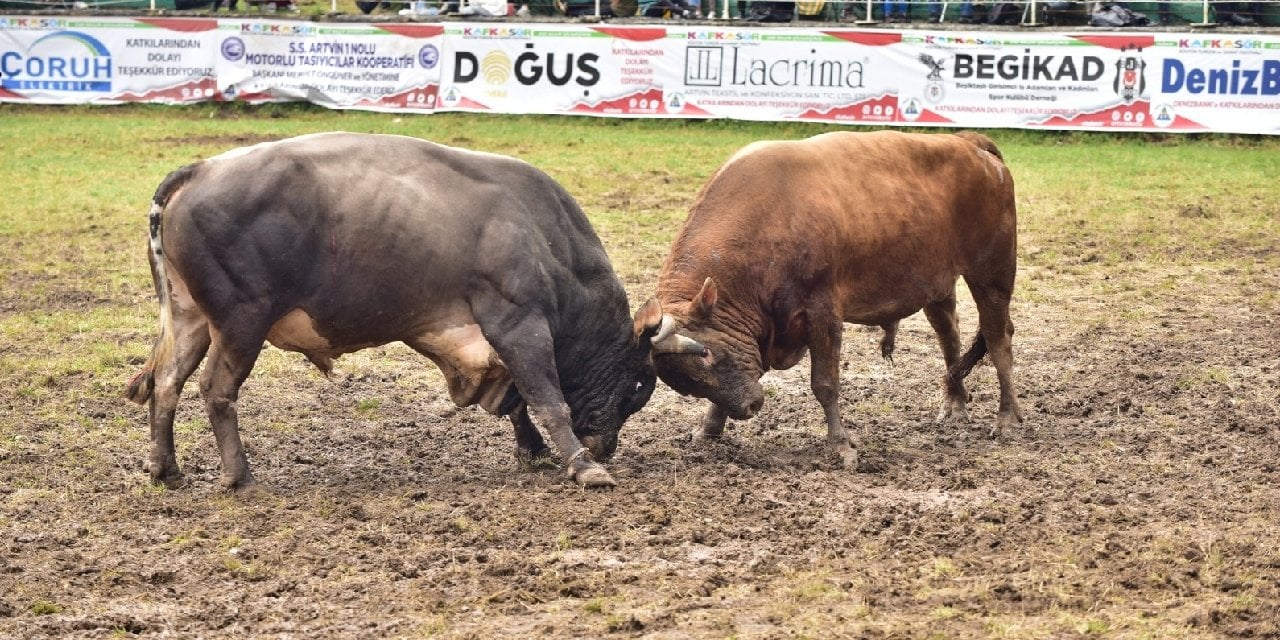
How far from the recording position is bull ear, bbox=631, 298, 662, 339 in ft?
28.2

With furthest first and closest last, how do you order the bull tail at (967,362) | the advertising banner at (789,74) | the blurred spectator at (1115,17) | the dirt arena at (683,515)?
the blurred spectator at (1115,17) → the advertising banner at (789,74) → the bull tail at (967,362) → the dirt arena at (683,515)

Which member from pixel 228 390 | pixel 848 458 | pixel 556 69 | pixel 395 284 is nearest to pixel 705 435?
pixel 848 458

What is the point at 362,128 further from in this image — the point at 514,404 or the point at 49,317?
the point at 514,404

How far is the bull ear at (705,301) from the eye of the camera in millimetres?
8477

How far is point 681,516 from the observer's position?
25.4 ft

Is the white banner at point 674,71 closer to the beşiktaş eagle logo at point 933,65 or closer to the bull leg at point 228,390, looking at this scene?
the beşiktaş eagle logo at point 933,65

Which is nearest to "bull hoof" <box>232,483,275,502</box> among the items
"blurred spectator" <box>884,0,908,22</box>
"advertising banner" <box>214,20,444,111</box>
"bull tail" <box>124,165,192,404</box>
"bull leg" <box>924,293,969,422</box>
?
"bull tail" <box>124,165,192,404</box>

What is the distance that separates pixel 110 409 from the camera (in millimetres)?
9992

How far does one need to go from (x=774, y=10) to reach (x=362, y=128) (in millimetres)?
7019

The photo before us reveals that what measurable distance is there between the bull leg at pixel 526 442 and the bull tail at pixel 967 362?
2718 mm

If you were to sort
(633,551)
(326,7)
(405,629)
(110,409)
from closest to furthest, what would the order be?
1. (405,629)
2. (633,551)
3. (110,409)
4. (326,7)

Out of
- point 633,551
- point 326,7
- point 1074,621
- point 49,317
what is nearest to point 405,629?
point 633,551

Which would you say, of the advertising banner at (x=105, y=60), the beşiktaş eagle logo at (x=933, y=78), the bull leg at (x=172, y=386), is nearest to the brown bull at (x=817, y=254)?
the bull leg at (x=172, y=386)

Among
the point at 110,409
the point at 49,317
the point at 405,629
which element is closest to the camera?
the point at 405,629
